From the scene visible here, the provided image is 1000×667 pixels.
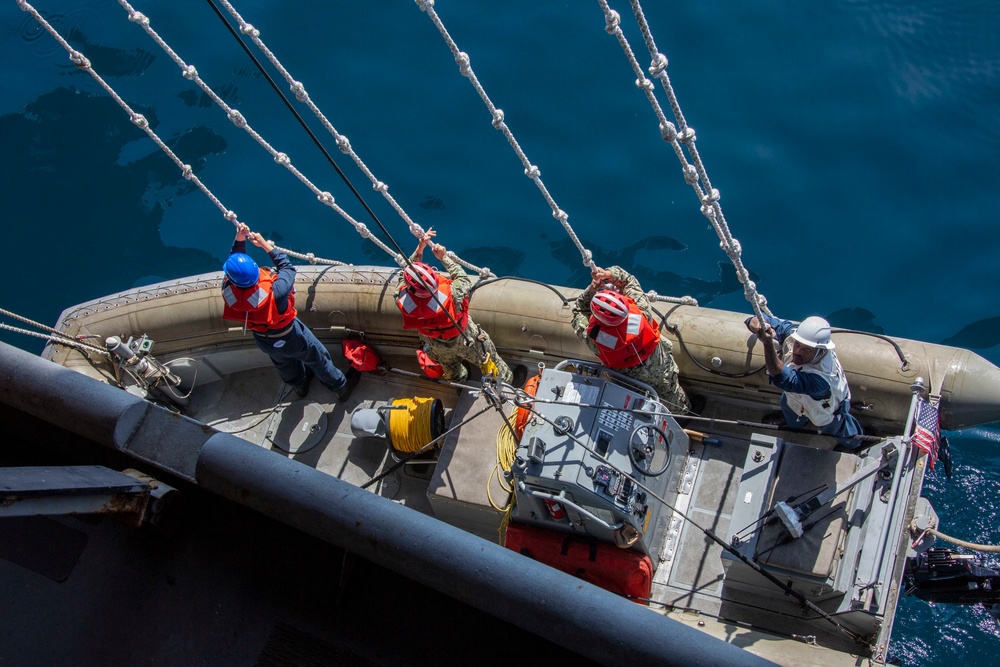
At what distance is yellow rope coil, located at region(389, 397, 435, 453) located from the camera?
614 centimetres

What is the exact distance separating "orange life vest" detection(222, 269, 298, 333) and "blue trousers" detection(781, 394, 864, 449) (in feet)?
10.6

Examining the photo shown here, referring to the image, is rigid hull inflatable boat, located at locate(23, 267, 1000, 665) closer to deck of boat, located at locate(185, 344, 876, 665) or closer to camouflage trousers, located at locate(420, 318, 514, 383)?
deck of boat, located at locate(185, 344, 876, 665)

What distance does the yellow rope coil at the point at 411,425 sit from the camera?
6137 millimetres

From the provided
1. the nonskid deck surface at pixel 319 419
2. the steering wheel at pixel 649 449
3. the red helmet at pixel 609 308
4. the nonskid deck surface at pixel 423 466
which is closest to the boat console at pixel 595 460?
the steering wheel at pixel 649 449

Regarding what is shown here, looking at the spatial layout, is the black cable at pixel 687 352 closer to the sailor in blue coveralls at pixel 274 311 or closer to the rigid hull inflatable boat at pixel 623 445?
the rigid hull inflatable boat at pixel 623 445

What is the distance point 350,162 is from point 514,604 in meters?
7.43

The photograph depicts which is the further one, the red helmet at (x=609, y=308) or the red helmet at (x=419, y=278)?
the red helmet at (x=419, y=278)

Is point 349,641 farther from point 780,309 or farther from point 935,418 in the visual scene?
point 780,309

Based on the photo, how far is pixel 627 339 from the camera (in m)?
5.25

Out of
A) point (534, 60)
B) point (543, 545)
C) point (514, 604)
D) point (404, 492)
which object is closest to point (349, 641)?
point (514, 604)

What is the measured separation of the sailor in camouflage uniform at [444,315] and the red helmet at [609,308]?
2.81 feet

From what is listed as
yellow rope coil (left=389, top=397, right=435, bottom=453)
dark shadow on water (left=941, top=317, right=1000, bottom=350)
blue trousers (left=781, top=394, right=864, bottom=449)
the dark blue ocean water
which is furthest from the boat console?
dark shadow on water (left=941, top=317, right=1000, bottom=350)

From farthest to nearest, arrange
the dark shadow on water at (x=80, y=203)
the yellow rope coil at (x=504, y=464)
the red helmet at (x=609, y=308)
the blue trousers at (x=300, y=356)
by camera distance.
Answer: the dark shadow on water at (x=80, y=203), the blue trousers at (x=300, y=356), the yellow rope coil at (x=504, y=464), the red helmet at (x=609, y=308)

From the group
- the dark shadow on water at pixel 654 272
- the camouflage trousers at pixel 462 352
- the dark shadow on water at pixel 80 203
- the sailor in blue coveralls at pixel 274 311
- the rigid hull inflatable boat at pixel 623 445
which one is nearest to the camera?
the rigid hull inflatable boat at pixel 623 445
